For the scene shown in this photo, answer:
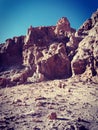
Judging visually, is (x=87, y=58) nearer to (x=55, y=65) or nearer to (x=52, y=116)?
(x=55, y=65)

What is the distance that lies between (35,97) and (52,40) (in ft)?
78.5

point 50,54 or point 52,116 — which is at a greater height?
point 50,54

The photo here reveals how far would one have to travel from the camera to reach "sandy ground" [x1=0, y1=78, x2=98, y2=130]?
22062 mm

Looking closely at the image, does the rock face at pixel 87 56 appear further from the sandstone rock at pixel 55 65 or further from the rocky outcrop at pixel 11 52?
the rocky outcrop at pixel 11 52

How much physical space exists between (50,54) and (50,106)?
19986mm

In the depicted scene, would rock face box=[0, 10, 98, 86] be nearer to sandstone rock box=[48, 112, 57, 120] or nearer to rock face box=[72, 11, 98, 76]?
rock face box=[72, 11, 98, 76]

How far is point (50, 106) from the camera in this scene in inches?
1068

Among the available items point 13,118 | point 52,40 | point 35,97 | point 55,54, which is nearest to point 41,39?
point 52,40

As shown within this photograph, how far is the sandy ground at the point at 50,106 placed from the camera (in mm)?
22062

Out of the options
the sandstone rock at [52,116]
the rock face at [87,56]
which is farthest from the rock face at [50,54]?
the sandstone rock at [52,116]

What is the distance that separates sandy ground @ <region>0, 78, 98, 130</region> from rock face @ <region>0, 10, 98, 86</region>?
12.0 feet

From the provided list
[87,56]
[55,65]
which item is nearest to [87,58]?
[87,56]

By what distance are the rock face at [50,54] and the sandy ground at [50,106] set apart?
144 inches

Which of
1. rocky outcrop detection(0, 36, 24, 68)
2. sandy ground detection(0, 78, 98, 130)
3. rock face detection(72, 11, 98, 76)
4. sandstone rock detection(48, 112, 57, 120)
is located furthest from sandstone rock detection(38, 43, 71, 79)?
sandstone rock detection(48, 112, 57, 120)
